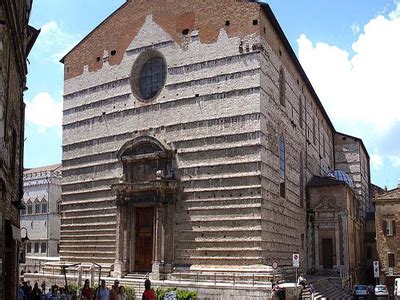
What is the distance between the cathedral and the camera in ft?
81.9

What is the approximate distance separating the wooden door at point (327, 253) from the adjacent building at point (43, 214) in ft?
73.4

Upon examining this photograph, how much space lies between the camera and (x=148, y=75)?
95.7 ft

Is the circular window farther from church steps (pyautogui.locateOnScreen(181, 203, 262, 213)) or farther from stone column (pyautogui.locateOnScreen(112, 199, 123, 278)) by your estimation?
church steps (pyautogui.locateOnScreen(181, 203, 262, 213))

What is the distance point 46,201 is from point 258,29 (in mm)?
28209

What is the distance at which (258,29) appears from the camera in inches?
1001

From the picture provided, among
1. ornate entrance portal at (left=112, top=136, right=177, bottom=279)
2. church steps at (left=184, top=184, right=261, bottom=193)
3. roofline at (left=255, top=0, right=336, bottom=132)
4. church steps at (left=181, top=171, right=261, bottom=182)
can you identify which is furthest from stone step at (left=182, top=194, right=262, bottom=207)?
roofline at (left=255, top=0, right=336, bottom=132)

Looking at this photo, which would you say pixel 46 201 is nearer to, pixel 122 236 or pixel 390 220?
pixel 122 236

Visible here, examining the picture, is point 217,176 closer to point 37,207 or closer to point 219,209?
point 219,209

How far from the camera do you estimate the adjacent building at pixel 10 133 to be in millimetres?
11297

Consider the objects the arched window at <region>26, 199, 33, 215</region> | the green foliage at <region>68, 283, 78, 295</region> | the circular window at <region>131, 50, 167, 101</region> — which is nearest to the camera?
the green foliage at <region>68, 283, 78, 295</region>

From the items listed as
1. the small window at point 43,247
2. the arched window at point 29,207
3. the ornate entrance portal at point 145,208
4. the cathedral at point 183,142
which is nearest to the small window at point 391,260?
the cathedral at point 183,142

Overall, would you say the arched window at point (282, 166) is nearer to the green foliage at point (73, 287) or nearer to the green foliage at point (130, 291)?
the green foliage at point (130, 291)

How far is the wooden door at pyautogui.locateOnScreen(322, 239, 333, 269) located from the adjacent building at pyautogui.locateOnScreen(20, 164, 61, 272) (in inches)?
881

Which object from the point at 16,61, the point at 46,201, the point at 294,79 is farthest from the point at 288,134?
the point at 46,201
